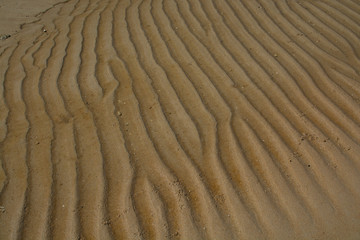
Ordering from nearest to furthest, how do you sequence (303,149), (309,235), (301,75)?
1. (309,235)
2. (303,149)
3. (301,75)

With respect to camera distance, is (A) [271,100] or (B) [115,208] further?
(A) [271,100]

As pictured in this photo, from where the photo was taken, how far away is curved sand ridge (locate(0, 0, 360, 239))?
2025 mm

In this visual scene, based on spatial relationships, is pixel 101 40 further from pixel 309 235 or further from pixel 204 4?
pixel 309 235

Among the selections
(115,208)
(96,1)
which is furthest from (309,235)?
(96,1)

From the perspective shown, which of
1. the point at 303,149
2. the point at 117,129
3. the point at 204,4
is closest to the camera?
the point at 303,149

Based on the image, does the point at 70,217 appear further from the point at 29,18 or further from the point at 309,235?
the point at 29,18

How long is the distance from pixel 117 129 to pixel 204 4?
230 centimetres

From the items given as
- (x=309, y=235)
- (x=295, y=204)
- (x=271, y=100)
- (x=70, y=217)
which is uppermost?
(x=271, y=100)

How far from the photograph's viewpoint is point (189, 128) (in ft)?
8.39

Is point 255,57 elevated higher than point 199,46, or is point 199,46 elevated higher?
point 199,46

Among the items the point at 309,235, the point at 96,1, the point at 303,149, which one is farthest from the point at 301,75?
the point at 96,1

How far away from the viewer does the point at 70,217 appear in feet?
6.78

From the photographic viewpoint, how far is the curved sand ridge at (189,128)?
2.03 meters

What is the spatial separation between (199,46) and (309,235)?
6.87 ft
